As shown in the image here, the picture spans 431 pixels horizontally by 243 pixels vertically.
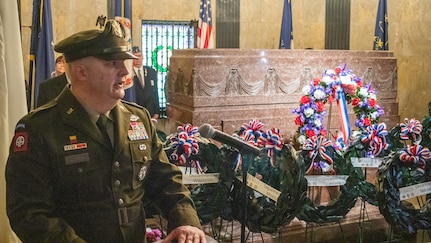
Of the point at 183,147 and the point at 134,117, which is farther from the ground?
the point at 134,117

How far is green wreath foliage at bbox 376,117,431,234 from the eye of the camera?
8.91 ft

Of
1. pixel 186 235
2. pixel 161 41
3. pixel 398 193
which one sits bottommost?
pixel 398 193

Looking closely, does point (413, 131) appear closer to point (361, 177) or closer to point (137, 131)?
point (361, 177)

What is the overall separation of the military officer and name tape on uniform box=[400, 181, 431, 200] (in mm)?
1348

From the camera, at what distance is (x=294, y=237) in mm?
3459

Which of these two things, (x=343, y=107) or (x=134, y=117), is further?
(x=343, y=107)

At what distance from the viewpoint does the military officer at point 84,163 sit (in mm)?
1590

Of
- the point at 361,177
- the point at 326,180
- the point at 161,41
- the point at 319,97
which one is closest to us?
the point at 326,180

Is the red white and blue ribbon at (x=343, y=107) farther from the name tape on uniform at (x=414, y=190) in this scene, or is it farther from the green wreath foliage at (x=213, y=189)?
the green wreath foliage at (x=213, y=189)

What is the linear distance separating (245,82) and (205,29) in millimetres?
1555

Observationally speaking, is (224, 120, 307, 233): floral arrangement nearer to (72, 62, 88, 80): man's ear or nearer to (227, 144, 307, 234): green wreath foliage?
(227, 144, 307, 234): green wreath foliage

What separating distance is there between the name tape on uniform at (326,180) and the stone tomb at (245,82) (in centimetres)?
258

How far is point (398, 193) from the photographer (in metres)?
2.71

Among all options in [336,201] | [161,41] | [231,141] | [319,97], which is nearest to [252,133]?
[336,201]
